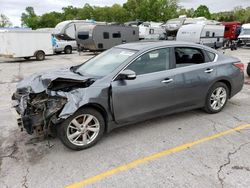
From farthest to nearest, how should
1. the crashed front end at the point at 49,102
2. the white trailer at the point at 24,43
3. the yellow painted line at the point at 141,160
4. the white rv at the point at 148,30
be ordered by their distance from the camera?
the white rv at the point at 148,30
the white trailer at the point at 24,43
the crashed front end at the point at 49,102
the yellow painted line at the point at 141,160

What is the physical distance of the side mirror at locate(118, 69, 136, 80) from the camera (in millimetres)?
3590

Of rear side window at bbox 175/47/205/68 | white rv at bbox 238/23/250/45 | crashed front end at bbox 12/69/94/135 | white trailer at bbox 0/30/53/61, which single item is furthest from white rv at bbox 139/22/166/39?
crashed front end at bbox 12/69/94/135

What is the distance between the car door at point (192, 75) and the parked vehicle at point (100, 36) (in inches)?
564

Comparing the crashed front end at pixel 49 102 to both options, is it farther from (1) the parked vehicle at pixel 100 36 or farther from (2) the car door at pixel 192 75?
(1) the parked vehicle at pixel 100 36

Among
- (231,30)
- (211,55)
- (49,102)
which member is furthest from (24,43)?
(231,30)

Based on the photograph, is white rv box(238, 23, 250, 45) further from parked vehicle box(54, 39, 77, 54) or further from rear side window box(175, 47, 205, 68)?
rear side window box(175, 47, 205, 68)

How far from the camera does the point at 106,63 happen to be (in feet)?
13.8

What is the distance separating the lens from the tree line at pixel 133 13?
47812 mm

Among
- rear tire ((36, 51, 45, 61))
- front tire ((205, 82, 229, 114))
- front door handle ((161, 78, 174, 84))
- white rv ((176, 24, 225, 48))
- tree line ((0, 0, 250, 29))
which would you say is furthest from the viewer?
tree line ((0, 0, 250, 29))

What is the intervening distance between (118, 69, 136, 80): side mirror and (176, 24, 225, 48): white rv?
57.7 ft

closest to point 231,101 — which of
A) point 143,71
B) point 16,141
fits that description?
point 143,71

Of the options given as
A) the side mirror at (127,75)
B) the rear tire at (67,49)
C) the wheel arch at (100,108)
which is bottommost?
the rear tire at (67,49)

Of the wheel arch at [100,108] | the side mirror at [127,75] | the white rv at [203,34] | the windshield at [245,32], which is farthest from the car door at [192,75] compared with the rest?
the windshield at [245,32]

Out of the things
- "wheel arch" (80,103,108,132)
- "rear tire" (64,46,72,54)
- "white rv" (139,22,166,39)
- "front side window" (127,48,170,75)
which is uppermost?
"white rv" (139,22,166,39)
